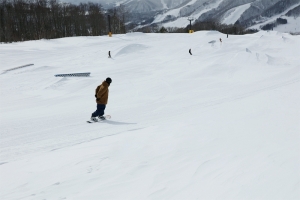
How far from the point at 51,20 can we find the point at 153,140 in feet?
197

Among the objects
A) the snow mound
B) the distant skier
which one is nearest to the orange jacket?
the distant skier

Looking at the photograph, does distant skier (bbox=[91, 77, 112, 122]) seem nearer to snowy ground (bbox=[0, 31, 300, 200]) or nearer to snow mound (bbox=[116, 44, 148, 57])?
snowy ground (bbox=[0, 31, 300, 200])

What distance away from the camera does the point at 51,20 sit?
58.3 m

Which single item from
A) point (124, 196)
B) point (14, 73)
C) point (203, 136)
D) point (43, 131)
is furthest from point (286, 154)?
point (14, 73)

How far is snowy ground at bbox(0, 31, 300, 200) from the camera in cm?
399

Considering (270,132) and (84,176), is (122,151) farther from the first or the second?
(270,132)

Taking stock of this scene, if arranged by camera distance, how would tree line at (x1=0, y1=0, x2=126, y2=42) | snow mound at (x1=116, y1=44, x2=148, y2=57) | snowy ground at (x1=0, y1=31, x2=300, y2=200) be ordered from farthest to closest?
1. tree line at (x1=0, y1=0, x2=126, y2=42)
2. snow mound at (x1=116, y1=44, x2=148, y2=57)
3. snowy ground at (x1=0, y1=31, x2=300, y2=200)

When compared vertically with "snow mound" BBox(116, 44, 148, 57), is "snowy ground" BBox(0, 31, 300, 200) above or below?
below

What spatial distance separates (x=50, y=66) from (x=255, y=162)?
19.7 m

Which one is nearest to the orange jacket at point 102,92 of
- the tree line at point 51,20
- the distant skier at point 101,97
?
the distant skier at point 101,97

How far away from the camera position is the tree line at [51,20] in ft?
173

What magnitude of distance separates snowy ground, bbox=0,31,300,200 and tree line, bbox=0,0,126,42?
42.5 metres

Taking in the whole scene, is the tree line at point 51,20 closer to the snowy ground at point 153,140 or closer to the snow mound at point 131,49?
the snow mound at point 131,49

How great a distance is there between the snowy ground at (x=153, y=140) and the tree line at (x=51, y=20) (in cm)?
4249
